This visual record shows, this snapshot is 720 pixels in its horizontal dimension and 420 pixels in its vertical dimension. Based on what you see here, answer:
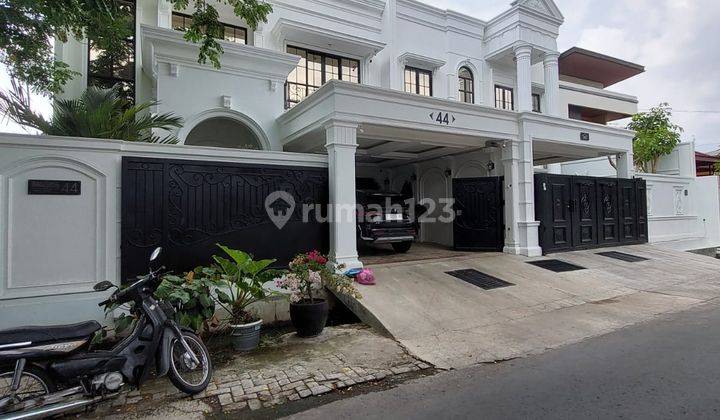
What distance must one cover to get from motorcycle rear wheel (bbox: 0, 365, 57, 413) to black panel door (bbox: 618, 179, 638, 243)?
13.6 m

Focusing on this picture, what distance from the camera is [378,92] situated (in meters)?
7.64

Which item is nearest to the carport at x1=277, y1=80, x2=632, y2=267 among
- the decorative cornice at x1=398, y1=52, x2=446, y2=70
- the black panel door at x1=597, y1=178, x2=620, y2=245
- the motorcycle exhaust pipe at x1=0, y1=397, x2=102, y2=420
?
the black panel door at x1=597, y1=178, x2=620, y2=245

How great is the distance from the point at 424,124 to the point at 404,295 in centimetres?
384

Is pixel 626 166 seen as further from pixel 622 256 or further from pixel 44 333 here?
pixel 44 333

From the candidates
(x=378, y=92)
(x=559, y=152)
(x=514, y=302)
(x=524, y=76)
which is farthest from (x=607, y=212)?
(x=378, y=92)

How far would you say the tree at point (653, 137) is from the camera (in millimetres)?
14902

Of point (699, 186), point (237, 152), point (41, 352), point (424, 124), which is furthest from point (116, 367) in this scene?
point (699, 186)

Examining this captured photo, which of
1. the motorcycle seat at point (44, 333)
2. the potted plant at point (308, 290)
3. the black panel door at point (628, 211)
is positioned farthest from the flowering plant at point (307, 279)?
the black panel door at point (628, 211)

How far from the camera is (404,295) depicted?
6.45 metres

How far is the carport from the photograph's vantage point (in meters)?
7.23

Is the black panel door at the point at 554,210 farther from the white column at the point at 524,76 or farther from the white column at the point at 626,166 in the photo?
the white column at the point at 524,76

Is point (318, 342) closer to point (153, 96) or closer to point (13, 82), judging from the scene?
point (13, 82)

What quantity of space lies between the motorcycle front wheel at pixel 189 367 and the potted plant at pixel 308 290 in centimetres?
158

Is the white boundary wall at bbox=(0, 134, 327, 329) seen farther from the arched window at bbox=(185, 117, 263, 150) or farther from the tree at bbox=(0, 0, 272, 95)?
the arched window at bbox=(185, 117, 263, 150)
